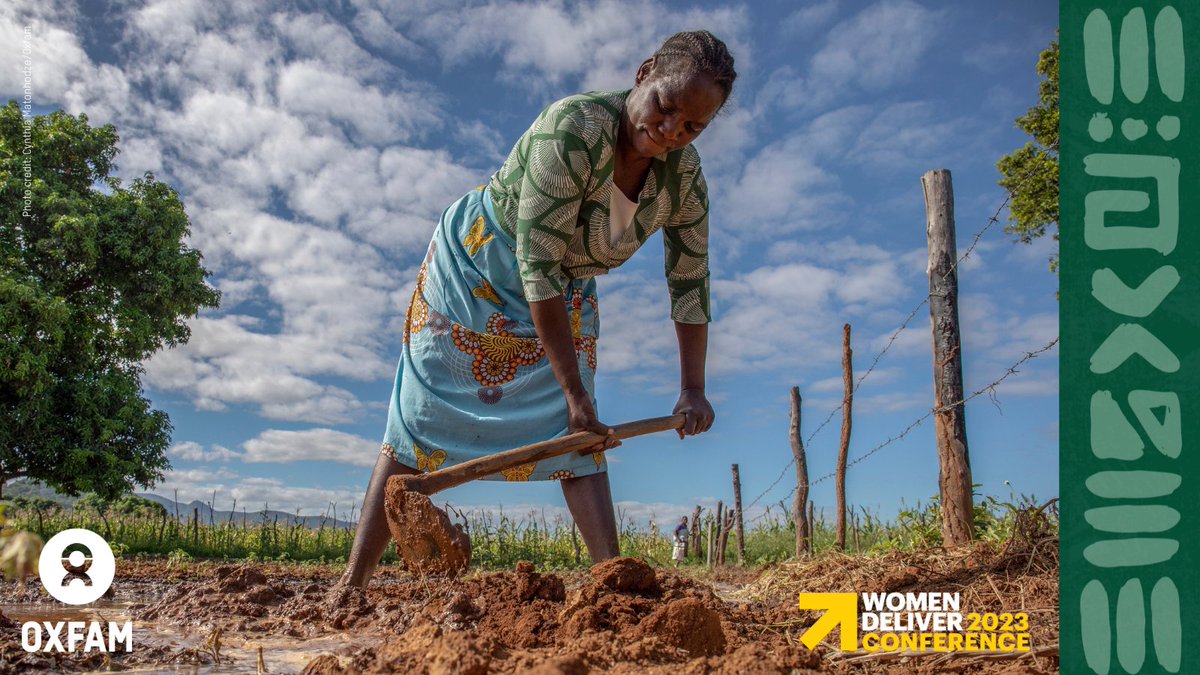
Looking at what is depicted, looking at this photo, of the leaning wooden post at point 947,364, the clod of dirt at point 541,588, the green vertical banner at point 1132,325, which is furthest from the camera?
the leaning wooden post at point 947,364

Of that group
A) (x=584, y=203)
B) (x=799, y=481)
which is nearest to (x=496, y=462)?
(x=584, y=203)

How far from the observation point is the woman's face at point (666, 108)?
98.5 inches

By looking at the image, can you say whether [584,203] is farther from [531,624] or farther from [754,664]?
[754,664]

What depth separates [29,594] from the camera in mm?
4973

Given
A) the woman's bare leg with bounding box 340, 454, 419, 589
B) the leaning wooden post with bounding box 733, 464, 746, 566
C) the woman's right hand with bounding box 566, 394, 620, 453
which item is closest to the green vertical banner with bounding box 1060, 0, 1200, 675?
the woman's right hand with bounding box 566, 394, 620, 453

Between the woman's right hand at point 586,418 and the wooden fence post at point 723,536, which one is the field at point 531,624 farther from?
the wooden fence post at point 723,536

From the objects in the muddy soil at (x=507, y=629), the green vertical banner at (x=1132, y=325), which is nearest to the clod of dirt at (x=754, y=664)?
the muddy soil at (x=507, y=629)

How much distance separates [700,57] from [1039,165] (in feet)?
43.6

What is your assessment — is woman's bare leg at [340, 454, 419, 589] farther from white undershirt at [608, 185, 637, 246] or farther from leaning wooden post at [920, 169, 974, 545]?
leaning wooden post at [920, 169, 974, 545]

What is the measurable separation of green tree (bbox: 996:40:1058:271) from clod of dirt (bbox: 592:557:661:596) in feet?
41.9

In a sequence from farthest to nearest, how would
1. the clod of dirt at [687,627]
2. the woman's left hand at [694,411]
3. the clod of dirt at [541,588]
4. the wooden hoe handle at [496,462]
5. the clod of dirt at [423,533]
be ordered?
1. the woman's left hand at [694,411]
2. the wooden hoe handle at [496,462]
3. the clod of dirt at [423,533]
4. the clod of dirt at [541,588]
5. the clod of dirt at [687,627]

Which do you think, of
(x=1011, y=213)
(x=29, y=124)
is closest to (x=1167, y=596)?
(x=1011, y=213)

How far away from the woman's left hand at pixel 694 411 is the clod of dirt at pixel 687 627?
118 cm

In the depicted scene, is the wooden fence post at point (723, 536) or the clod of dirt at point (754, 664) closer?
the clod of dirt at point (754, 664)
